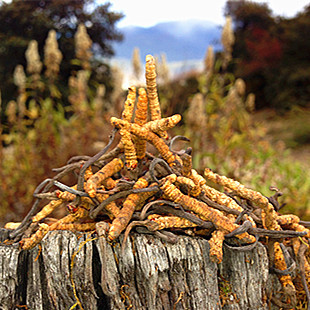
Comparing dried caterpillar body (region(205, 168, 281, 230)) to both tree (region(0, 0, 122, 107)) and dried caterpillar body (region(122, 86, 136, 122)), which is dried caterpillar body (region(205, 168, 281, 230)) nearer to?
dried caterpillar body (region(122, 86, 136, 122))

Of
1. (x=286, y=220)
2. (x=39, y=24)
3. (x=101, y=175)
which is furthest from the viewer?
(x=39, y=24)

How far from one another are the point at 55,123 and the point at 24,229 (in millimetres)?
3439

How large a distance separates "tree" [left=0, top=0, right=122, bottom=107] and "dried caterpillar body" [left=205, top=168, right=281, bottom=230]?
9286 mm

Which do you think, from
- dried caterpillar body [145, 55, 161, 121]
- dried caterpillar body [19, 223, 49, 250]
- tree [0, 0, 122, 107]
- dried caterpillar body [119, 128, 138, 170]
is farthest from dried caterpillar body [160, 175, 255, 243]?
tree [0, 0, 122, 107]

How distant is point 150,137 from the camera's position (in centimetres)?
98

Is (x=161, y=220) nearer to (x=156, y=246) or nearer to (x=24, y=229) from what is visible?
(x=156, y=246)

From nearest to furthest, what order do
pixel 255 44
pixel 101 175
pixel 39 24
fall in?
pixel 101 175 < pixel 39 24 < pixel 255 44

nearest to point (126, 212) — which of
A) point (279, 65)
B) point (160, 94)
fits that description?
point (160, 94)

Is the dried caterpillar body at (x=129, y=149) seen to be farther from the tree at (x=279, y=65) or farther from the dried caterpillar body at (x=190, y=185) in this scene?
the tree at (x=279, y=65)

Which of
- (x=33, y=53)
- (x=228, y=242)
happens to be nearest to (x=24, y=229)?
(x=228, y=242)

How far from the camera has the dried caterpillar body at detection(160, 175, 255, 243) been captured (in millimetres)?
960

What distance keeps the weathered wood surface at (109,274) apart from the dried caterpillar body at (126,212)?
0.13 feet

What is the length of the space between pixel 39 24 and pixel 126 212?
9.97 metres

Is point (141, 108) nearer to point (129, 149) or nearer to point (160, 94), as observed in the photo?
point (129, 149)
